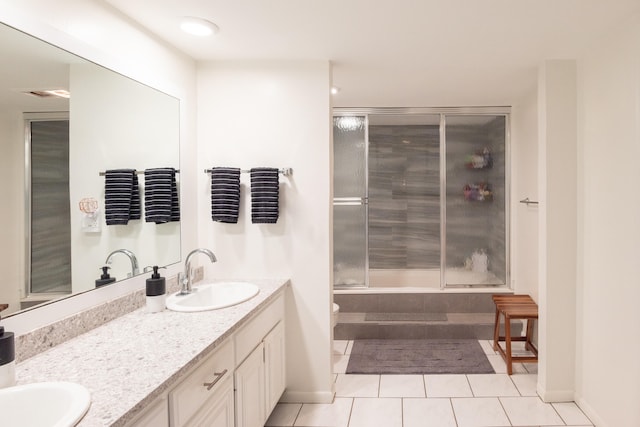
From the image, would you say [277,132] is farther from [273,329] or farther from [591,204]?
[591,204]

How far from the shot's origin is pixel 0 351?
109 cm

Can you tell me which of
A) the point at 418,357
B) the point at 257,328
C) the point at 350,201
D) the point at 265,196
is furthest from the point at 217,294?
the point at 350,201

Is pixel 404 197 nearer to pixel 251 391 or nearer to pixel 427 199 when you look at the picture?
pixel 427 199

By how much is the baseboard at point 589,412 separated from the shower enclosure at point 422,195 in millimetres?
1713

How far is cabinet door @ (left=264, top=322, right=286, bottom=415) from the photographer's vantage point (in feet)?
7.38

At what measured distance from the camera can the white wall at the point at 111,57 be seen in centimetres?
142

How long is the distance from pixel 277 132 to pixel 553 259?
6.80ft

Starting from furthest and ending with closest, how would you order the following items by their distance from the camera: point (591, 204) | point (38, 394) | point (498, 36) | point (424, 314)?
1. point (424, 314)
2. point (591, 204)
3. point (498, 36)
4. point (38, 394)

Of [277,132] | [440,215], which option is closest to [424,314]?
[440,215]

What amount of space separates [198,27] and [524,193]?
11.1ft

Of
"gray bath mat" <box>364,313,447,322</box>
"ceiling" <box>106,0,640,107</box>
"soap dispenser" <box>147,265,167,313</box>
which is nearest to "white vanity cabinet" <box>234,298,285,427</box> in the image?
"soap dispenser" <box>147,265,167,313</box>

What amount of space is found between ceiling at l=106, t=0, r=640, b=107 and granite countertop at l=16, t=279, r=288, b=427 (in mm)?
1511

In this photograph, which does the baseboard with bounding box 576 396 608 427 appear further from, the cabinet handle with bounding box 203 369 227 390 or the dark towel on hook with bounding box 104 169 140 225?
the dark towel on hook with bounding box 104 169 140 225

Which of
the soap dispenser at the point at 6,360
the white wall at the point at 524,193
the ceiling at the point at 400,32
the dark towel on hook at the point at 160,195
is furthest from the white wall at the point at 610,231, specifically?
the soap dispenser at the point at 6,360
